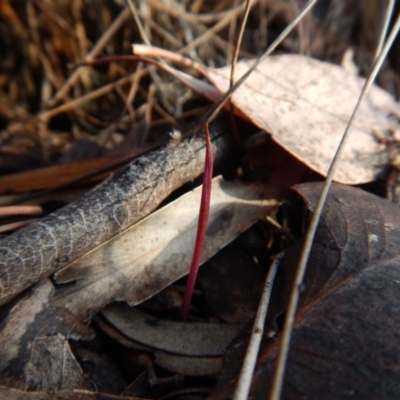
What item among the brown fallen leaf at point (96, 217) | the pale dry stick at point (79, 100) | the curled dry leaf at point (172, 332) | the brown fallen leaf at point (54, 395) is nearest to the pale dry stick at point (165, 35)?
the pale dry stick at point (79, 100)

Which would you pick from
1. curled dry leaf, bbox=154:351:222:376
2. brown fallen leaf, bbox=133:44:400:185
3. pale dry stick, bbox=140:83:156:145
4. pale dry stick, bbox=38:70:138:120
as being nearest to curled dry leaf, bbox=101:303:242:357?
curled dry leaf, bbox=154:351:222:376

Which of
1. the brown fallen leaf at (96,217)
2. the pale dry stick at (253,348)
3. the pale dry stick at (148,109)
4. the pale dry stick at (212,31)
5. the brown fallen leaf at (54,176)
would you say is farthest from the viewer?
the pale dry stick at (212,31)

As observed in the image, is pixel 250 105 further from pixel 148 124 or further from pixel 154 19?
pixel 154 19

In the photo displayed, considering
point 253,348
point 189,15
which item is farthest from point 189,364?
point 189,15

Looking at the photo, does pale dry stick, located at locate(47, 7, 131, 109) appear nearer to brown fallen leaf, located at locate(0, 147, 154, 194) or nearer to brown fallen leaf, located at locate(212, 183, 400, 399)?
brown fallen leaf, located at locate(0, 147, 154, 194)

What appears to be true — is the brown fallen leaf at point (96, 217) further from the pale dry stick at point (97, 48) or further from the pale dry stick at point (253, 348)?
the pale dry stick at point (97, 48)

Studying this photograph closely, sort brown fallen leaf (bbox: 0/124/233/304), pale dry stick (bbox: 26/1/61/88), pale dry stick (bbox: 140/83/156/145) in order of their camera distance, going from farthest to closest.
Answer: pale dry stick (bbox: 26/1/61/88), pale dry stick (bbox: 140/83/156/145), brown fallen leaf (bbox: 0/124/233/304)
